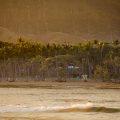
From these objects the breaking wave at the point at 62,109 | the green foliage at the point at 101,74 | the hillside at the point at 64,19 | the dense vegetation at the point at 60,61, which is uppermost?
the hillside at the point at 64,19

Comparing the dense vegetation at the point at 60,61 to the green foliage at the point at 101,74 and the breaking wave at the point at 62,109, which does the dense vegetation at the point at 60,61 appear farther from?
the breaking wave at the point at 62,109

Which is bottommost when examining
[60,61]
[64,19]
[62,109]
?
[62,109]

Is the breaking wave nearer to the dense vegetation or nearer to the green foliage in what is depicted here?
the green foliage

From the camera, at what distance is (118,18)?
168 ft

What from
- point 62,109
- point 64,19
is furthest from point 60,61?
point 62,109

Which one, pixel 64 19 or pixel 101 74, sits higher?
pixel 64 19

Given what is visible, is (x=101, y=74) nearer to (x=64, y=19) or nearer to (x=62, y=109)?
(x=64, y=19)

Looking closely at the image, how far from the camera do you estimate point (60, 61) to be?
49344 mm

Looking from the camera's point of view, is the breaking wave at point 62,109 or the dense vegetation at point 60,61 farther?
the dense vegetation at point 60,61

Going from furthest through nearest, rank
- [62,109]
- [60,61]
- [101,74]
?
[60,61]
[101,74]
[62,109]

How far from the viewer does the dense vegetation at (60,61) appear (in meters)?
45.8

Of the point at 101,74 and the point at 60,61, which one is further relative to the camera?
the point at 60,61

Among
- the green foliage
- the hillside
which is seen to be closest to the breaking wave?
the green foliage

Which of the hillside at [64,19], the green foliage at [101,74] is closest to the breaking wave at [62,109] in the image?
the green foliage at [101,74]
